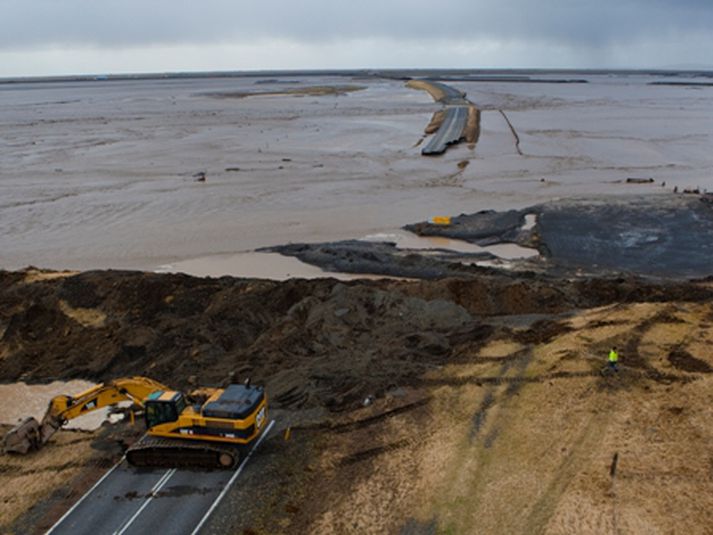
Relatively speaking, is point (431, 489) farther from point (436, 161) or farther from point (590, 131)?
point (590, 131)

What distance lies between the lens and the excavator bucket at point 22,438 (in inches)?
641

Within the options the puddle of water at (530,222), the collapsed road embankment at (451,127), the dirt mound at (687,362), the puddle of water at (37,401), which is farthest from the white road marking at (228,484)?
the collapsed road embankment at (451,127)

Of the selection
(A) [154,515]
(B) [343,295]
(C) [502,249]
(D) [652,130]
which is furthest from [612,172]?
(A) [154,515]

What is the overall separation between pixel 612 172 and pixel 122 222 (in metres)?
41.7

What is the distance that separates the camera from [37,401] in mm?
21016

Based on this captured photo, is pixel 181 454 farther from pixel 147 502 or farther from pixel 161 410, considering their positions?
pixel 147 502

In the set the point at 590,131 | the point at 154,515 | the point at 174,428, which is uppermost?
the point at 590,131

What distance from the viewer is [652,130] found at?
84625 millimetres

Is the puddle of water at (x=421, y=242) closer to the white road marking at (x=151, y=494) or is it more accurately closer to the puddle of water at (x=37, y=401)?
the puddle of water at (x=37, y=401)

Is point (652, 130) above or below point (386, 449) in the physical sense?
above

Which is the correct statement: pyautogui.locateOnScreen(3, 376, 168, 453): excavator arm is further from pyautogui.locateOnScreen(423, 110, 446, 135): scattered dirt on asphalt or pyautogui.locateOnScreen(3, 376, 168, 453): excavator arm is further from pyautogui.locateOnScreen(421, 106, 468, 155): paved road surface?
pyautogui.locateOnScreen(423, 110, 446, 135): scattered dirt on asphalt

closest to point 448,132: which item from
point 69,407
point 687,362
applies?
point 687,362

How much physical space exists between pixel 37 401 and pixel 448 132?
66.3m

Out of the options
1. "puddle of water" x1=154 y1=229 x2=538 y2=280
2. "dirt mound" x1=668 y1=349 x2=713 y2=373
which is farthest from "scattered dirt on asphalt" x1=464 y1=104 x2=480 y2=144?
"dirt mound" x1=668 y1=349 x2=713 y2=373
